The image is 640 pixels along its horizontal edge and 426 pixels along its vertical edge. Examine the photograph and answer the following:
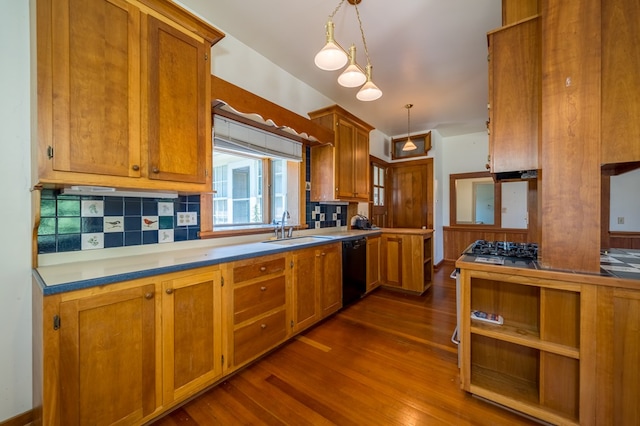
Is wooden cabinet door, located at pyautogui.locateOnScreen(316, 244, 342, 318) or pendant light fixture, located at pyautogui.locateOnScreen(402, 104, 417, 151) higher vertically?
pendant light fixture, located at pyautogui.locateOnScreen(402, 104, 417, 151)

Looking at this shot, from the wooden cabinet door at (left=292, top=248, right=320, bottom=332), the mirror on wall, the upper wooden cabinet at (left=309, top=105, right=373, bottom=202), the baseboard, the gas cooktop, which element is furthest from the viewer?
the mirror on wall

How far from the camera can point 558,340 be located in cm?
134

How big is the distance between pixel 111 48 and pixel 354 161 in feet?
8.59

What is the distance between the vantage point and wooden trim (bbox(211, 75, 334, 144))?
1.87m

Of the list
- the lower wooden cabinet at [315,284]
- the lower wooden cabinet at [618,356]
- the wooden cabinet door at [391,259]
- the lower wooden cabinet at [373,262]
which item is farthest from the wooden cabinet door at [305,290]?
the lower wooden cabinet at [618,356]

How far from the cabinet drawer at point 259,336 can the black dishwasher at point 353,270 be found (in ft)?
3.21

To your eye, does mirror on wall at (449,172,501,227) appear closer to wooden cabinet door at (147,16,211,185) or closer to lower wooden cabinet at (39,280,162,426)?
wooden cabinet door at (147,16,211,185)

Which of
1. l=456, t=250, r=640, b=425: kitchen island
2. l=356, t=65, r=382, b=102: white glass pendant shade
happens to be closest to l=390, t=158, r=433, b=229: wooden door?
l=456, t=250, r=640, b=425: kitchen island

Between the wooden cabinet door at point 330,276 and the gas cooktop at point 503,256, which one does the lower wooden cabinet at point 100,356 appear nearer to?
the wooden cabinet door at point 330,276

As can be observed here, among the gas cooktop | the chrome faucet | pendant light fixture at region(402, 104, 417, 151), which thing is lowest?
the gas cooktop

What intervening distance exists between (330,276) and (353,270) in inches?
18.8

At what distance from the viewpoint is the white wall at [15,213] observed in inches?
51.7

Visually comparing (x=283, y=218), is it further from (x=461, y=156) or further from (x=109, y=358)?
(x=461, y=156)

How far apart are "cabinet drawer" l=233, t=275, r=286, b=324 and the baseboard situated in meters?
1.13
